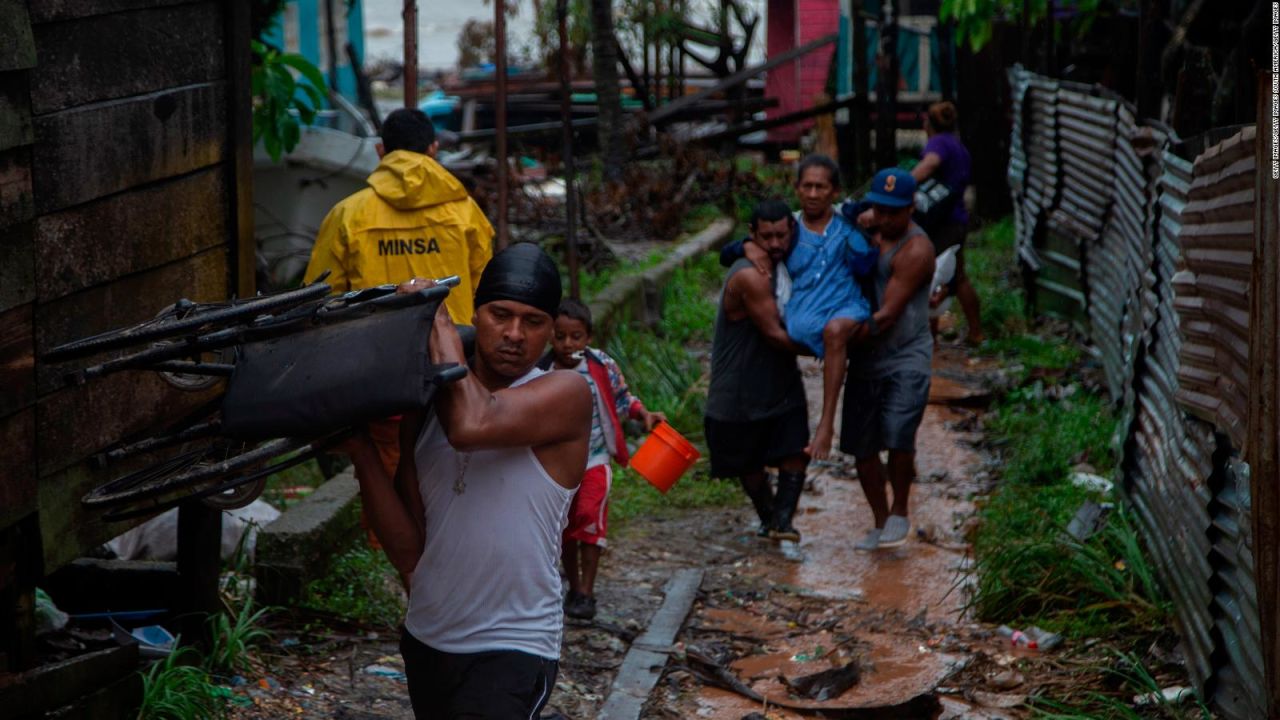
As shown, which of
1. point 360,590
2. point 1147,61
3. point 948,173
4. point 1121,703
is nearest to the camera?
point 1121,703

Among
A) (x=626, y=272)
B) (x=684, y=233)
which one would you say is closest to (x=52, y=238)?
(x=626, y=272)

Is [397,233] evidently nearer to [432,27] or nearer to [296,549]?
[296,549]

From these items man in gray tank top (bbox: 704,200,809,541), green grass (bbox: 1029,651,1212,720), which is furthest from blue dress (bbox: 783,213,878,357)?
green grass (bbox: 1029,651,1212,720)

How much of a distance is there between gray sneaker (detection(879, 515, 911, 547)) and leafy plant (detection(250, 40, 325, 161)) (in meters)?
3.57

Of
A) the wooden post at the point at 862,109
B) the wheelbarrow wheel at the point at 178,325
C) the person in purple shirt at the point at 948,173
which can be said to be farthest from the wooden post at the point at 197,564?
the wooden post at the point at 862,109

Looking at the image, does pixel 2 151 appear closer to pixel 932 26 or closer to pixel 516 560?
pixel 516 560

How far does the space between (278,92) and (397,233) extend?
5.73 ft

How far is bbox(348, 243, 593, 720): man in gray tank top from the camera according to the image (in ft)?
11.0

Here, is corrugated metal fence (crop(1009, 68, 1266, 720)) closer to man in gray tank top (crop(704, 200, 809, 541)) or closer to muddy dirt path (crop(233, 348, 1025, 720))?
muddy dirt path (crop(233, 348, 1025, 720))

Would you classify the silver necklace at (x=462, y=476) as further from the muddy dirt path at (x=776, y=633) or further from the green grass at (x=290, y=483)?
the green grass at (x=290, y=483)

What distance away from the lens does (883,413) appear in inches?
282

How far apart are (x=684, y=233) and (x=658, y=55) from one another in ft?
24.2

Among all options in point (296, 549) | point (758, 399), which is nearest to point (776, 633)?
point (758, 399)

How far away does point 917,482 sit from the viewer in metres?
8.45
